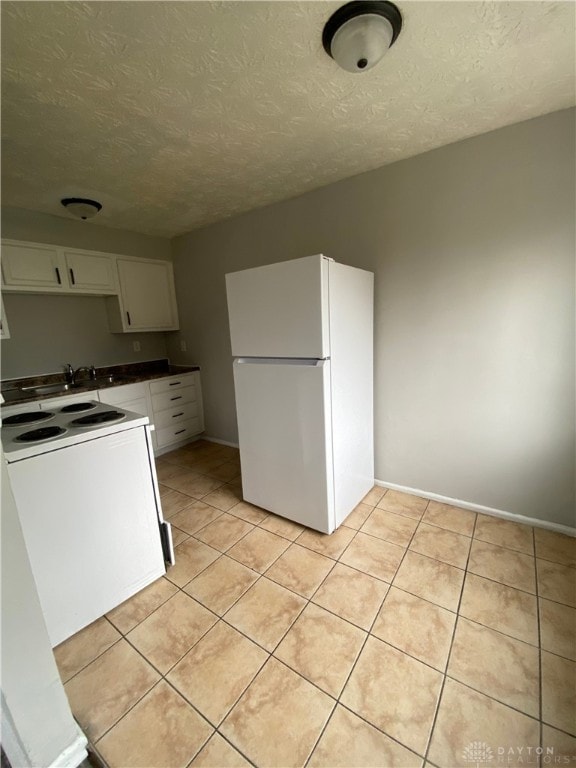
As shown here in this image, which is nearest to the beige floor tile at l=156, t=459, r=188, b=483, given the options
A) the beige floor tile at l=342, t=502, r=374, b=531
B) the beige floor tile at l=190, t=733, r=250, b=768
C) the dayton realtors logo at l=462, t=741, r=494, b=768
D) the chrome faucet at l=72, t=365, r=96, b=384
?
the chrome faucet at l=72, t=365, r=96, b=384

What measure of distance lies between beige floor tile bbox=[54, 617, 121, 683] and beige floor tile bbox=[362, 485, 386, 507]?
164 cm

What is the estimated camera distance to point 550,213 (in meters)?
1.59

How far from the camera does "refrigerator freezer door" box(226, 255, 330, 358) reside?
5.27ft

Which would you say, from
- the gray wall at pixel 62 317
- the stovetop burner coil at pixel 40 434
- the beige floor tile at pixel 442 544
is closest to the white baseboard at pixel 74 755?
the stovetop burner coil at pixel 40 434

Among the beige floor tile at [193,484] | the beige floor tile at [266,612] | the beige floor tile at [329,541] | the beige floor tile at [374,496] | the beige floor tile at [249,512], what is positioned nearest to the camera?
the beige floor tile at [266,612]

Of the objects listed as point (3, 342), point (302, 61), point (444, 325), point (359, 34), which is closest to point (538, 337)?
point (444, 325)

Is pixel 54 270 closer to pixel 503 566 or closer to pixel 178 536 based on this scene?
pixel 178 536

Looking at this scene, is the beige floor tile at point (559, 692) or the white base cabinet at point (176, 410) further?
the white base cabinet at point (176, 410)

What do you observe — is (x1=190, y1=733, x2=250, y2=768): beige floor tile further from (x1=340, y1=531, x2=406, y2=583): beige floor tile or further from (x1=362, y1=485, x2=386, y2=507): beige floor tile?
(x1=362, y1=485, x2=386, y2=507): beige floor tile

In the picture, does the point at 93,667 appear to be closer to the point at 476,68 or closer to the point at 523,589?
the point at 523,589

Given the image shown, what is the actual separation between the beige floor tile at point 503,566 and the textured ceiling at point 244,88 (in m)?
2.29

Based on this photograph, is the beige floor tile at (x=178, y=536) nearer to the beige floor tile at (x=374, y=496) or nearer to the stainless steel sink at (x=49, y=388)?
the beige floor tile at (x=374, y=496)

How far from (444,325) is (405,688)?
1807mm

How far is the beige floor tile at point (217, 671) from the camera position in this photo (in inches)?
43.3
